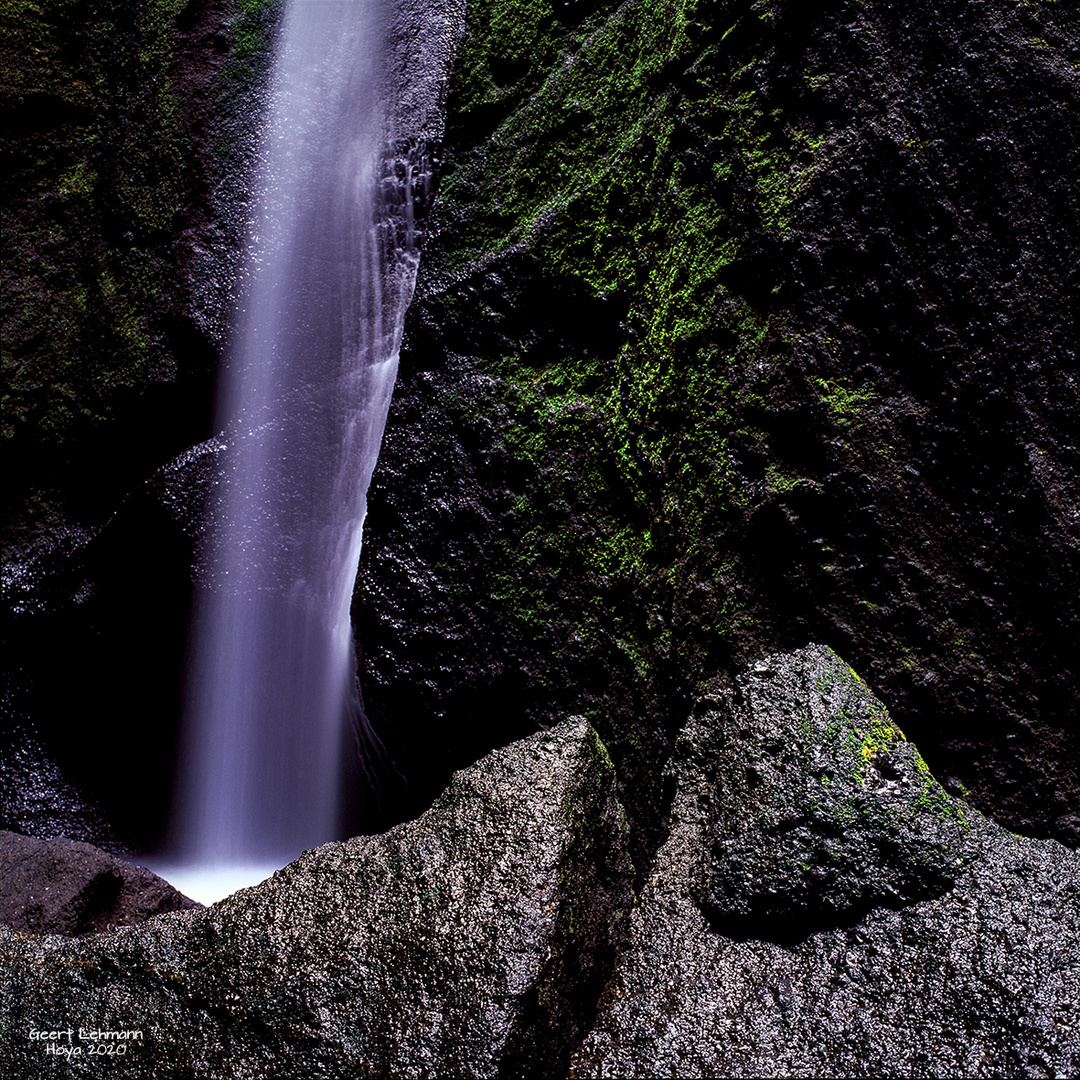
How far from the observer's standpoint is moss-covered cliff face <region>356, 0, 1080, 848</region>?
1743mm

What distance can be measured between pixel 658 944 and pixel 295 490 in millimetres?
2512

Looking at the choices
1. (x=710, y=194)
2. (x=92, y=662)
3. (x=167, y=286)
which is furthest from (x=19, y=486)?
(x=710, y=194)

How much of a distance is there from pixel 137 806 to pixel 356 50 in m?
4.01

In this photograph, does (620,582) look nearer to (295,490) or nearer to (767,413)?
(767,413)

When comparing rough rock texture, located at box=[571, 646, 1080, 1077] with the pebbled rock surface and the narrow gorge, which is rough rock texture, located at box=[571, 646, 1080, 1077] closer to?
the narrow gorge

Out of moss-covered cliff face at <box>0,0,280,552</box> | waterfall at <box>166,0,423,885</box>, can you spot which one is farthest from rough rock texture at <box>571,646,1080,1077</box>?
moss-covered cliff face at <box>0,0,280,552</box>

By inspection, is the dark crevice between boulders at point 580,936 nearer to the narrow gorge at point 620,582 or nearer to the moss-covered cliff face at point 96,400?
the narrow gorge at point 620,582

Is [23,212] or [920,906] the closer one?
[920,906]

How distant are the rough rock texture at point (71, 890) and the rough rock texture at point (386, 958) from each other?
777 millimetres

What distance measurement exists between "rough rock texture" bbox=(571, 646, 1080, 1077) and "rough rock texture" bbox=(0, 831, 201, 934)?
76.2 inches

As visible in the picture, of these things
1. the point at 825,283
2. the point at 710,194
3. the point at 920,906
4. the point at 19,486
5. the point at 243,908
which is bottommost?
the point at 243,908

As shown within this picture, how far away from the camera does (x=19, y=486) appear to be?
352cm

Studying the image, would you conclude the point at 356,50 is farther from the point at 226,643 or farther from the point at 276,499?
the point at 226,643

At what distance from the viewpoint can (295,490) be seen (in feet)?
11.0
